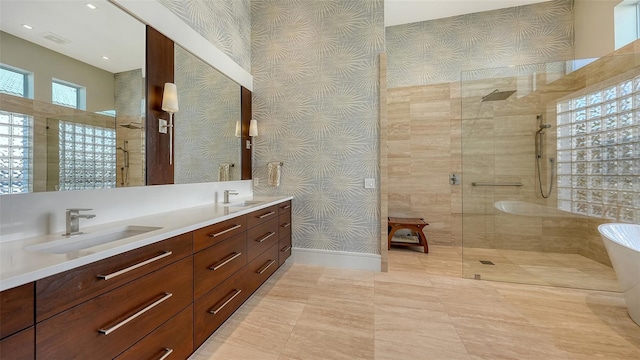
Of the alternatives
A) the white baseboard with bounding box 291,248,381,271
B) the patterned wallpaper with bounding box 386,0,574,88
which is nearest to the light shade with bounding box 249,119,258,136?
the white baseboard with bounding box 291,248,381,271

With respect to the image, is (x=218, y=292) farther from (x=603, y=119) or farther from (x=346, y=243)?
(x=603, y=119)

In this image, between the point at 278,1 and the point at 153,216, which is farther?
the point at 278,1

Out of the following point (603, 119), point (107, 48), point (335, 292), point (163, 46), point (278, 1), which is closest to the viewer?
point (107, 48)

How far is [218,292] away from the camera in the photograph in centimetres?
163

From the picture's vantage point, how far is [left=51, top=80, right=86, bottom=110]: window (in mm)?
1249

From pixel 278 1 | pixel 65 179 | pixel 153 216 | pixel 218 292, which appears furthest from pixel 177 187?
pixel 278 1

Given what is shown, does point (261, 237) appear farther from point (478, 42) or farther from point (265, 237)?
point (478, 42)

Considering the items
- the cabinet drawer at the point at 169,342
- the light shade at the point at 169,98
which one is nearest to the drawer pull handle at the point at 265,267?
the cabinet drawer at the point at 169,342

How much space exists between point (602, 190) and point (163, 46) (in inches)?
179

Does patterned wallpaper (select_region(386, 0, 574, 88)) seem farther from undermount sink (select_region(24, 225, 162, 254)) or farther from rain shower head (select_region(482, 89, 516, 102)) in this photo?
undermount sink (select_region(24, 225, 162, 254))

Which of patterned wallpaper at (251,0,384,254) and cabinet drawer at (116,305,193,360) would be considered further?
patterned wallpaper at (251,0,384,254)

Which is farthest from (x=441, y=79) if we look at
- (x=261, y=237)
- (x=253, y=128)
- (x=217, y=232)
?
(x=217, y=232)

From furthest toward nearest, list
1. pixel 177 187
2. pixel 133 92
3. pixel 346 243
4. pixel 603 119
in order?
pixel 346 243
pixel 603 119
pixel 177 187
pixel 133 92

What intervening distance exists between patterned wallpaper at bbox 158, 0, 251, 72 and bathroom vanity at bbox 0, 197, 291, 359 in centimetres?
178
